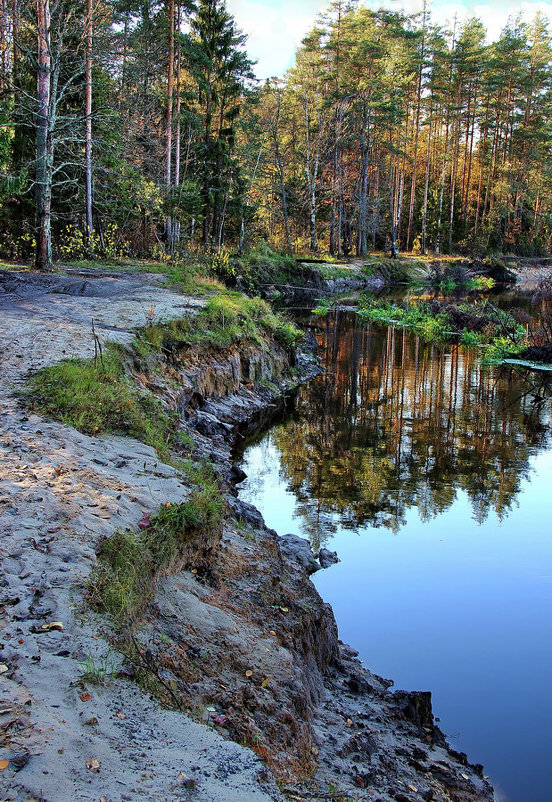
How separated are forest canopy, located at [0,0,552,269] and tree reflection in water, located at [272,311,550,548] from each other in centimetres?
909

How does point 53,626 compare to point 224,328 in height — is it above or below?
below

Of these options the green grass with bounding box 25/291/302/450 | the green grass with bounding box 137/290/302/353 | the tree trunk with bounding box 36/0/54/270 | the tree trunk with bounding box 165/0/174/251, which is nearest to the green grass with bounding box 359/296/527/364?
the green grass with bounding box 137/290/302/353

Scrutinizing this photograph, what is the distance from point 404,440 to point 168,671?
890 cm

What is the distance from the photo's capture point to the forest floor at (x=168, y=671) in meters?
2.78

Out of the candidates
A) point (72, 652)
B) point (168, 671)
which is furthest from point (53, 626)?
point (168, 671)

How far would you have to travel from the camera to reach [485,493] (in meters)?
9.65

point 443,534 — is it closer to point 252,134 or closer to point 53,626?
point 53,626

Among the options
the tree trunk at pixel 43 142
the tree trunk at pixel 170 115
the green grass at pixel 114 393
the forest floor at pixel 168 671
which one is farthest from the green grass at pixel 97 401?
the tree trunk at pixel 170 115

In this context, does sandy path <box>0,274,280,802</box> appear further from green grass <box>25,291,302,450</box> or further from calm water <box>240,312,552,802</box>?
calm water <box>240,312,552,802</box>

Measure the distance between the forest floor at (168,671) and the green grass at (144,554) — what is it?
11cm

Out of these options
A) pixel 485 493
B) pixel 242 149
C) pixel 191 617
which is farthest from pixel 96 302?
pixel 242 149

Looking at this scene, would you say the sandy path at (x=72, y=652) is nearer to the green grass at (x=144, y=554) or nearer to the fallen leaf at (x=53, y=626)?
the fallen leaf at (x=53, y=626)

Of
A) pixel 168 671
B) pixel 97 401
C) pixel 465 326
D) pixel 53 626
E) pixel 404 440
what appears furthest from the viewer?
pixel 465 326

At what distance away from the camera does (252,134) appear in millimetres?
41438
